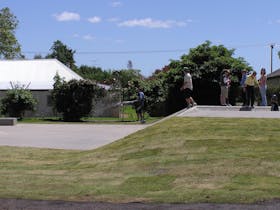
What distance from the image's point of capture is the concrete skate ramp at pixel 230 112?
633 inches

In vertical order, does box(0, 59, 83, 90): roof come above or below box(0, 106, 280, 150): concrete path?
above

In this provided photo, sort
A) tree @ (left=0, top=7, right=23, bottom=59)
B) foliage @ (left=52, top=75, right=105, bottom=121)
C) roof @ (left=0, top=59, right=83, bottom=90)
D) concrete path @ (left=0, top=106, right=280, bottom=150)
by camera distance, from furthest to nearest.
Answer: tree @ (left=0, top=7, right=23, bottom=59) → roof @ (left=0, top=59, right=83, bottom=90) → foliage @ (left=52, top=75, right=105, bottom=121) → concrete path @ (left=0, top=106, right=280, bottom=150)

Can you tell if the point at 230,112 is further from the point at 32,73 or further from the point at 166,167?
the point at 32,73

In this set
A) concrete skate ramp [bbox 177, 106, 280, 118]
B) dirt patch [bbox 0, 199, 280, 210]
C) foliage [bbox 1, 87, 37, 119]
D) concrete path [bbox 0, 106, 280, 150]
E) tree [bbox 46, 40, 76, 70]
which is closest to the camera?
dirt patch [bbox 0, 199, 280, 210]

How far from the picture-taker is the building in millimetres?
38875

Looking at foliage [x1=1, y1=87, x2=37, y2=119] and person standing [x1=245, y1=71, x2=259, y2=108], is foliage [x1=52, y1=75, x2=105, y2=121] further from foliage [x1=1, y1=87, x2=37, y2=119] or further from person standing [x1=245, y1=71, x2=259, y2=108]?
person standing [x1=245, y1=71, x2=259, y2=108]

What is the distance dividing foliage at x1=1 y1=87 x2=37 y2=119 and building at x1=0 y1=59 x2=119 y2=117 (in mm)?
2856

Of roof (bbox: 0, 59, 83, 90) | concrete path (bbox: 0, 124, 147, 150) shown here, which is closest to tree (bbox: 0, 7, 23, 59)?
roof (bbox: 0, 59, 83, 90)

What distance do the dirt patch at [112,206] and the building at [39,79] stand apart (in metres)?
29.3

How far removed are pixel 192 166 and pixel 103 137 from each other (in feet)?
28.3

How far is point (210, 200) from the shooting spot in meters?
7.59

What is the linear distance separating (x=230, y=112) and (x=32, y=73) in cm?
2792

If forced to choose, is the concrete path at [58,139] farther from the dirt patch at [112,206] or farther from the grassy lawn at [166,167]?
the dirt patch at [112,206]

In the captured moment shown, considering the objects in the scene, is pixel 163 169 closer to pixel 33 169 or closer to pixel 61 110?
pixel 33 169
